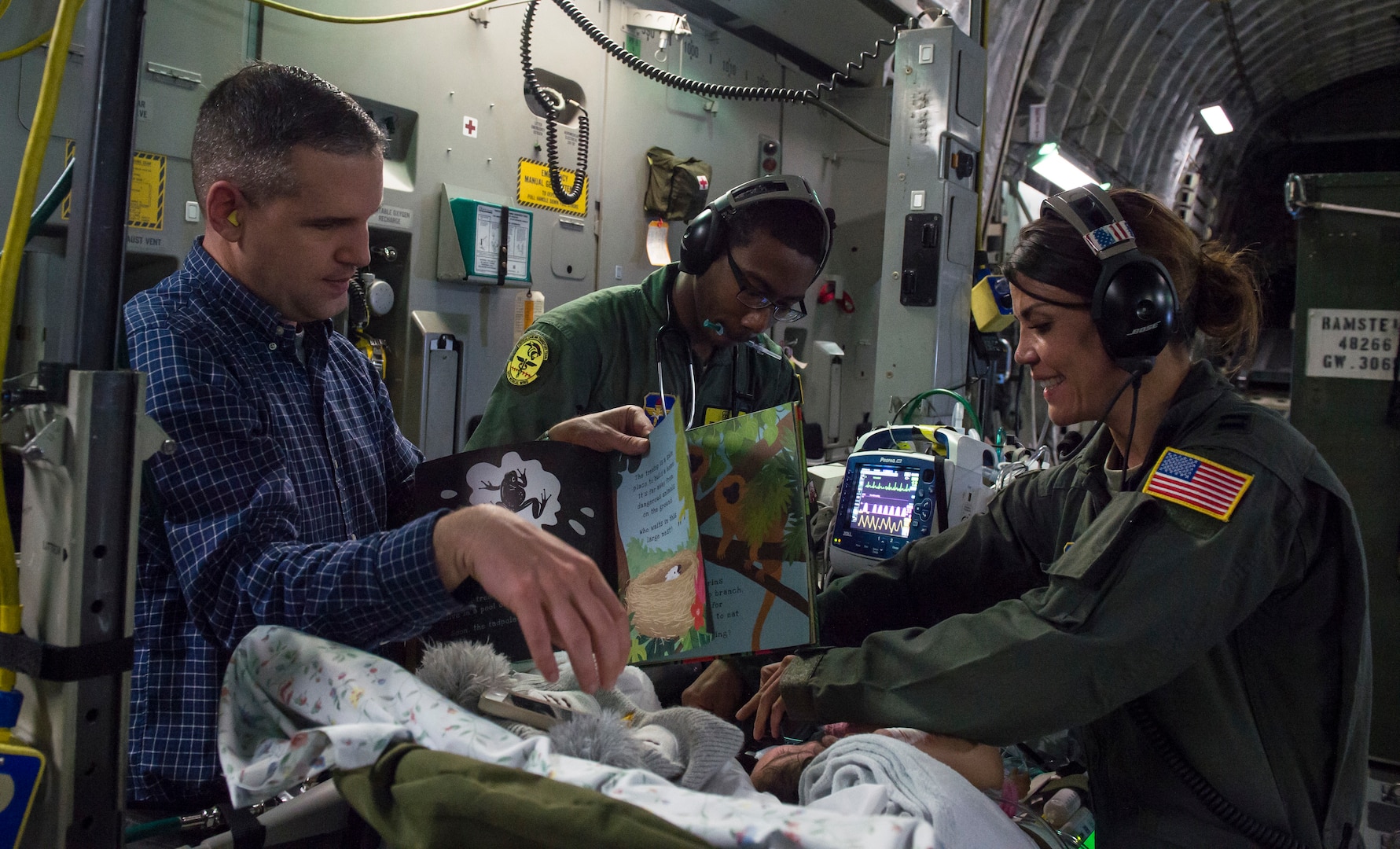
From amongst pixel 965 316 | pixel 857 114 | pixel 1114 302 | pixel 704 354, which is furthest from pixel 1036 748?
pixel 857 114

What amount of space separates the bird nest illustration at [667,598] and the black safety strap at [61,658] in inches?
22.6

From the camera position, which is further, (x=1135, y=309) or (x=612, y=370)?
(x=612, y=370)

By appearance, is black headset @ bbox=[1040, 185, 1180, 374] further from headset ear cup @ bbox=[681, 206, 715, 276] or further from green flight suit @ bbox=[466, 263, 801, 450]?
green flight suit @ bbox=[466, 263, 801, 450]

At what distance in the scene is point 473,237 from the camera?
3.24 metres

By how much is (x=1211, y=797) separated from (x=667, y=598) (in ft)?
2.55

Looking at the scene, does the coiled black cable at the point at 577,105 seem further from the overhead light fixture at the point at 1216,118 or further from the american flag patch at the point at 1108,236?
the overhead light fixture at the point at 1216,118

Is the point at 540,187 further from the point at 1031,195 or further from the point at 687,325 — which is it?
the point at 1031,195

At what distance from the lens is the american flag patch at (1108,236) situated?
145 cm

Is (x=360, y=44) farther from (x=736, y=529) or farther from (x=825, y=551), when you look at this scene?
(x=736, y=529)

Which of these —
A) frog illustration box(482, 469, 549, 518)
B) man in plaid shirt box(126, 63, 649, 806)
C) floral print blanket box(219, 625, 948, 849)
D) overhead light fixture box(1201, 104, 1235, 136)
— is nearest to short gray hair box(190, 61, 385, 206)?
man in plaid shirt box(126, 63, 649, 806)

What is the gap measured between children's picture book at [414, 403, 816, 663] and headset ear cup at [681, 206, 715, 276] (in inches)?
30.3

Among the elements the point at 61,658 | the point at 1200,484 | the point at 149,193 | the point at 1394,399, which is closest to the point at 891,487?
the point at 1200,484

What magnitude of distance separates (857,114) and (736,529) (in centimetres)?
457

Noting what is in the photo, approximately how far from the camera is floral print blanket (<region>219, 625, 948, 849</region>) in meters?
0.71
